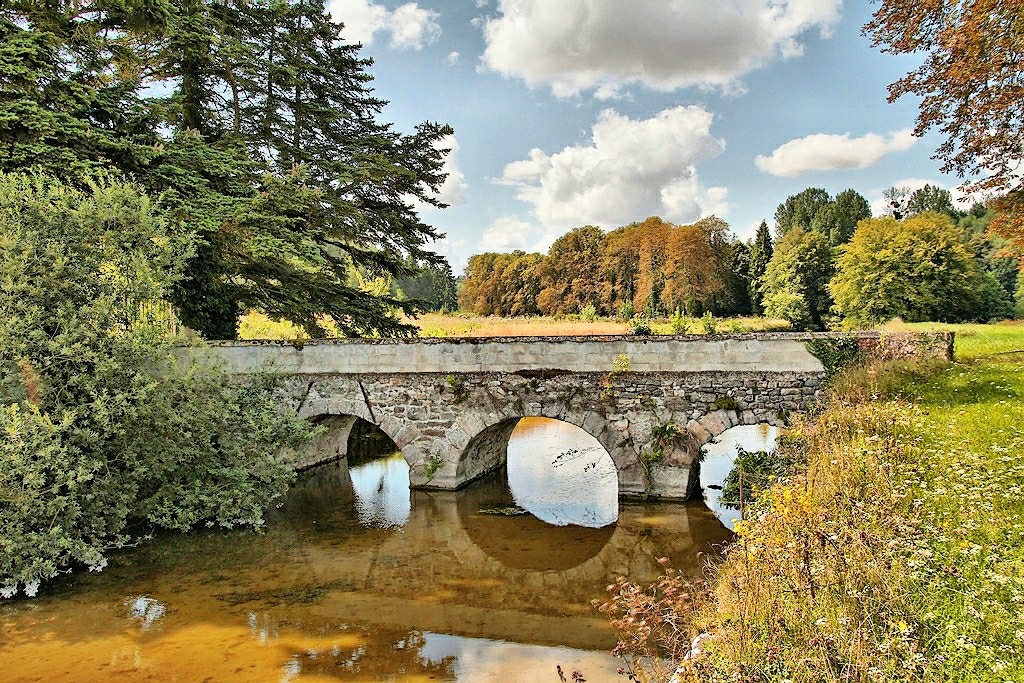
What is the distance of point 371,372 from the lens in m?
11.7

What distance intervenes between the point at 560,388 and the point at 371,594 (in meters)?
4.57

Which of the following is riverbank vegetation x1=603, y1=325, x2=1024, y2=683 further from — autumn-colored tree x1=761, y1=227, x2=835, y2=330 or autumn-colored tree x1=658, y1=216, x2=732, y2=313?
autumn-colored tree x1=761, y1=227, x2=835, y2=330

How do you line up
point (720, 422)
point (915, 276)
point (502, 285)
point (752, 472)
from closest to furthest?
1. point (752, 472)
2. point (720, 422)
3. point (915, 276)
4. point (502, 285)

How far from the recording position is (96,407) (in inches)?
339

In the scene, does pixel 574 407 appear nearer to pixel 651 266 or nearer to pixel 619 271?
pixel 651 266

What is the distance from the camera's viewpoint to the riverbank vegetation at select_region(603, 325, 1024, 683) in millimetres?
3391

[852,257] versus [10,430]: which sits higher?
[852,257]

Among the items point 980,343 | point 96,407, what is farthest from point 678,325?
point 96,407

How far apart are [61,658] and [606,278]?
4166 cm

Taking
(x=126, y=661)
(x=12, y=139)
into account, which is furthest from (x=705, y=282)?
(x=126, y=661)

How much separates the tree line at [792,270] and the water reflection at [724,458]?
1571cm

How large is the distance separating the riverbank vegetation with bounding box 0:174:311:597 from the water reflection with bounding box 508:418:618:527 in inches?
178

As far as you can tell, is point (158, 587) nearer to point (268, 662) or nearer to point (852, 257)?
point (268, 662)

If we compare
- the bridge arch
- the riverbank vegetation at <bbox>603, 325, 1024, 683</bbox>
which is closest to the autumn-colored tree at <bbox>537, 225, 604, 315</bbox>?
the bridge arch
